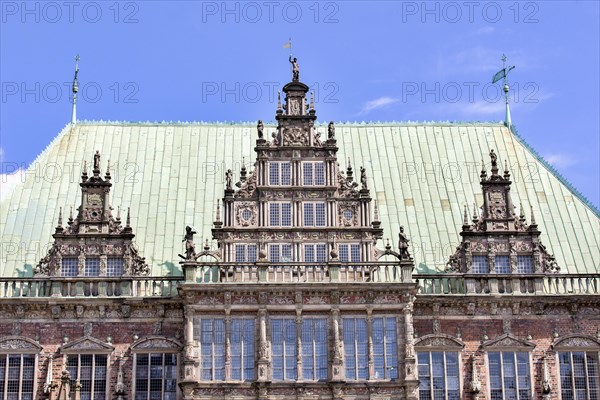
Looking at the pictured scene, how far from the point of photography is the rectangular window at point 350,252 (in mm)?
36719

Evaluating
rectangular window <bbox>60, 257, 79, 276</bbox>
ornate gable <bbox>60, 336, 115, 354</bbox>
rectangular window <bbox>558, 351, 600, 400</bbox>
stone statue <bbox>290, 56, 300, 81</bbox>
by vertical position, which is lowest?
rectangular window <bbox>558, 351, 600, 400</bbox>

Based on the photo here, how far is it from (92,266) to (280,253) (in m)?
6.48

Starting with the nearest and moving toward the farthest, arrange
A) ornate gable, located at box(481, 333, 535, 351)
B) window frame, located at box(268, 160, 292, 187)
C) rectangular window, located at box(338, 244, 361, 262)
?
1. ornate gable, located at box(481, 333, 535, 351)
2. rectangular window, located at box(338, 244, 361, 262)
3. window frame, located at box(268, 160, 292, 187)

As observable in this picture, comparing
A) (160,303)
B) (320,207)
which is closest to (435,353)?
(320,207)

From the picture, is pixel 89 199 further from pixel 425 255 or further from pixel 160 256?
pixel 425 255

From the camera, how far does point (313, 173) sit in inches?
1487

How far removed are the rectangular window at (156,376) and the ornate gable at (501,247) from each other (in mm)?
10072

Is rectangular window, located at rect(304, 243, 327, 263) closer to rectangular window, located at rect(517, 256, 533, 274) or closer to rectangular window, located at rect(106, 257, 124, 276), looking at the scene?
rectangular window, located at rect(106, 257, 124, 276)

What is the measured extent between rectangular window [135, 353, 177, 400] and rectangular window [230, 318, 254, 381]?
2298mm

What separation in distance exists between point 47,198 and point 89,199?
318 cm

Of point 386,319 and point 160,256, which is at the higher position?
point 160,256

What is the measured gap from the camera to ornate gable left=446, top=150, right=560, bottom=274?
37625 millimetres

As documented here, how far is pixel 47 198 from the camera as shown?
40.5 meters

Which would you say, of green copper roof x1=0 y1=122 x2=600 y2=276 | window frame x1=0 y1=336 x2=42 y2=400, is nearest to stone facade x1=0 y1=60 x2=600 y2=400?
window frame x1=0 y1=336 x2=42 y2=400
